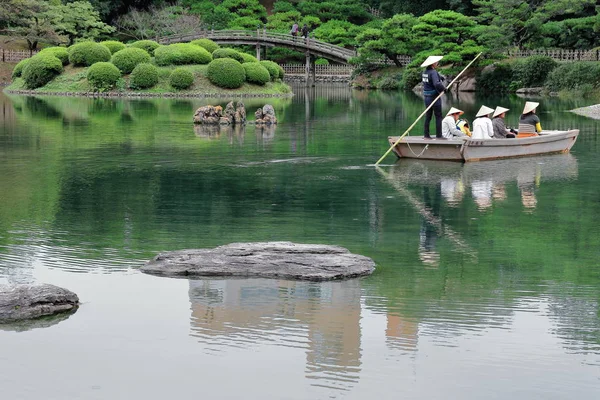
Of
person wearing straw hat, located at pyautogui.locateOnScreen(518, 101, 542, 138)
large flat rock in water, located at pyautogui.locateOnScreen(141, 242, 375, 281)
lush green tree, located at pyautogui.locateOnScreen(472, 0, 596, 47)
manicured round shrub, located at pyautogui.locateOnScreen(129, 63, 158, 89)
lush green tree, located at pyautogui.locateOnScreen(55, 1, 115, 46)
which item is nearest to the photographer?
large flat rock in water, located at pyautogui.locateOnScreen(141, 242, 375, 281)

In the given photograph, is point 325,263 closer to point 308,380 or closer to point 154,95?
point 308,380

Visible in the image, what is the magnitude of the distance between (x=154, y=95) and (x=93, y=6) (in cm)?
2183

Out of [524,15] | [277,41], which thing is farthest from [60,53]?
[524,15]

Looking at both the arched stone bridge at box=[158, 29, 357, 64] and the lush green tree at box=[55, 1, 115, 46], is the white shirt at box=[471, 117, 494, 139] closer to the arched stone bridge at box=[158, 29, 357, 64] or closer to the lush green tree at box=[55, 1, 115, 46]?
the arched stone bridge at box=[158, 29, 357, 64]

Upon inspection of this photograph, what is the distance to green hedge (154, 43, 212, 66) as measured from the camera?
4416cm

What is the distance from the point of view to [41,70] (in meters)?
45.8

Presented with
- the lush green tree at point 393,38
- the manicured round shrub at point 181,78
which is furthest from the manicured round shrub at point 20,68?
the lush green tree at point 393,38

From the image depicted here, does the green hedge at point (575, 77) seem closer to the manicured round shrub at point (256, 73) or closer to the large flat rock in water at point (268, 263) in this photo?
the manicured round shrub at point (256, 73)

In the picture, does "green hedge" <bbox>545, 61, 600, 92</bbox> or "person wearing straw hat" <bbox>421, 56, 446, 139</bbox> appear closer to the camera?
"person wearing straw hat" <bbox>421, 56, 446, 139</bbox>

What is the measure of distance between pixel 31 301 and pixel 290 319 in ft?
6.98

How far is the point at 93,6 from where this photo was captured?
62281mm

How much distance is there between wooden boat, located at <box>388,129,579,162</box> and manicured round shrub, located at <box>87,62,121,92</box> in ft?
89.6

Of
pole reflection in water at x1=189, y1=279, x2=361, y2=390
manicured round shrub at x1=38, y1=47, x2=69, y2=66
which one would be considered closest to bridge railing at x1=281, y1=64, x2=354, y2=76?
manicured round shrub at x1=38, y1=47, x2=69, y2=66

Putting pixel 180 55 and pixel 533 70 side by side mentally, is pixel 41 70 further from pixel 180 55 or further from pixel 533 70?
pixel 533 70
